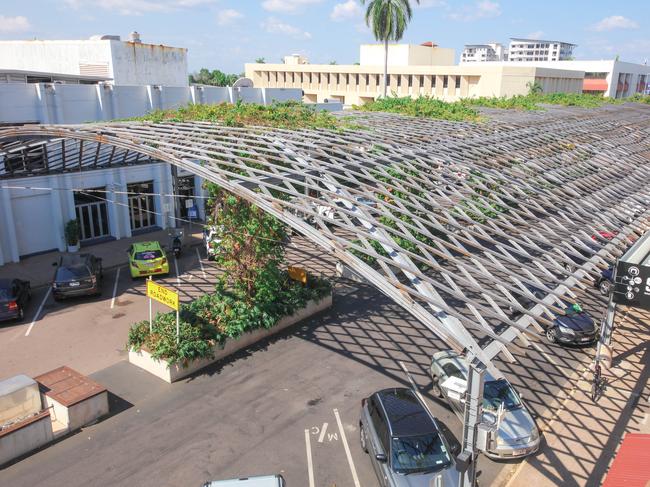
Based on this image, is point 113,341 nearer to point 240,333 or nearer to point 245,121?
point 240,333

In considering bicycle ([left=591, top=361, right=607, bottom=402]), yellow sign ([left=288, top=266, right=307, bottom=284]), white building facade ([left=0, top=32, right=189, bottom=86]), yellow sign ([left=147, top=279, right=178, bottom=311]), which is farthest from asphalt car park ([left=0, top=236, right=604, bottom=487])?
white building facade ([left=0, top=32, right=189, bottom=86])

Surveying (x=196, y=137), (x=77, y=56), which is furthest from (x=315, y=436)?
(x=77, y=56)

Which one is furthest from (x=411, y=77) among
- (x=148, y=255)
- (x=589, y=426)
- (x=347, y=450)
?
(x=347, y=450)

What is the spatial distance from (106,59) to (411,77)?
4545 centimetres

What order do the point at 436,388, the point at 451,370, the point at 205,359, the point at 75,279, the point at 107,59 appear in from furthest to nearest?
the point at 107,59
the point at 75,279
the point at 205,359
the point at 436,388
the point at 451,370

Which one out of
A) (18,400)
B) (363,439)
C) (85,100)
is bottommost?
(363,439)

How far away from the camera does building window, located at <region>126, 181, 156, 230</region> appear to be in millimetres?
31875

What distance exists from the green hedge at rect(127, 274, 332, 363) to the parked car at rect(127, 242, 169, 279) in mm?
6702

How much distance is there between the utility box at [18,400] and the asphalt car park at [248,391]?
111 cm

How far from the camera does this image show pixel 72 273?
21906 mm

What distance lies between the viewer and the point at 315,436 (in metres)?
13.5

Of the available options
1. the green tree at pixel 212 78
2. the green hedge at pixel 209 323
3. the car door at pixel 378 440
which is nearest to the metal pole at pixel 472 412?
the car door at pixel 378 440

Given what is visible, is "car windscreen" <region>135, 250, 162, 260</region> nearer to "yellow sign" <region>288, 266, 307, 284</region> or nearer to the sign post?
"yellow sign" <region>288, 266, 307, 284</region>

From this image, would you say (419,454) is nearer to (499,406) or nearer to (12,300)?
(499,406)
